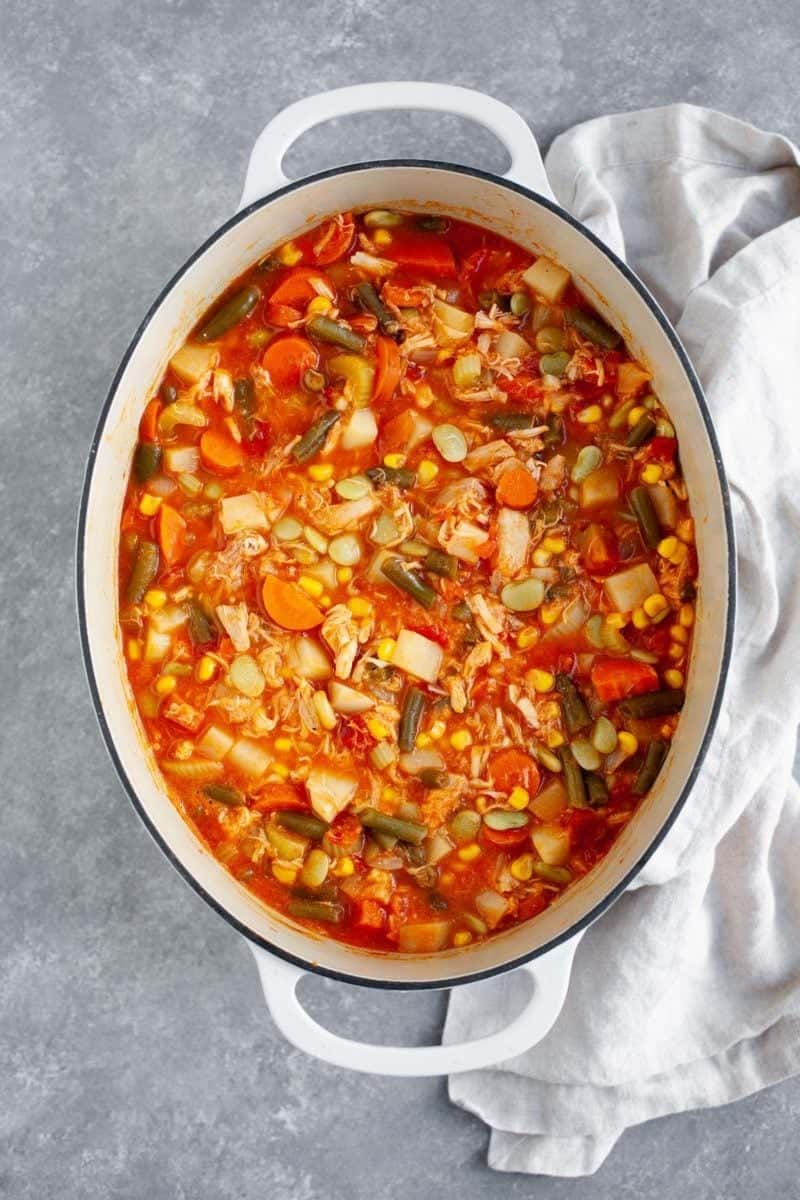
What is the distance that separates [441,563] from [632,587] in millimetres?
579

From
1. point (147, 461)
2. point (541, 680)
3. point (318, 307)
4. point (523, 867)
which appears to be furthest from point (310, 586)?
point (523, 867)

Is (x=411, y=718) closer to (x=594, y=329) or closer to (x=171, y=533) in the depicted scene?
(x=171, y=533)

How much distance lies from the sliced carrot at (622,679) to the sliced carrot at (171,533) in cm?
132

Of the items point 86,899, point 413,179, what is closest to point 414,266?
point 413,179

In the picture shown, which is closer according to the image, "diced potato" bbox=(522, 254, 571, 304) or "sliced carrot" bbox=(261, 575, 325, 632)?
"sliced carrot" bbox=(261, 575, 325, 632)

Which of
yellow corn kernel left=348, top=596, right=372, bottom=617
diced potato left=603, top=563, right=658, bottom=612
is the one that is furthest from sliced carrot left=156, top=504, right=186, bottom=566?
diced potato left=603, top=563, right=658, bottom=612

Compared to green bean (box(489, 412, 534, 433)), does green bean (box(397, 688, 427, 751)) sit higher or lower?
lower

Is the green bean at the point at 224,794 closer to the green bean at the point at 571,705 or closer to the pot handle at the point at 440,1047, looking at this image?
the pot handle at the point at 440,1047

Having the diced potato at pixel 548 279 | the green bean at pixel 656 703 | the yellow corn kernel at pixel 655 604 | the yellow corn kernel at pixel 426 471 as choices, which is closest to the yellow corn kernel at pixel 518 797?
the green bean at pixel 656 703

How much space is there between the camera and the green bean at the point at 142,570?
3.66 metres

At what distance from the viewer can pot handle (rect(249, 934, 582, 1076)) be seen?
3.39 metres

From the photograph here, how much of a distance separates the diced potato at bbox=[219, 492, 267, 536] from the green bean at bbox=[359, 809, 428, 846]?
3.08 ft

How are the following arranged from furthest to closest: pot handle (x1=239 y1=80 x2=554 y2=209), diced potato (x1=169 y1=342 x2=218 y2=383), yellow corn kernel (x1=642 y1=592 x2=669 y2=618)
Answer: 1. diced potato (x1=169 y1=342 x2=218 y2=383)
2. yellow corn kernel (x1=642 y1=592 x2=669 y2=618)
3. pot handle (x1=239 y1=80 x2=554 y2=209)

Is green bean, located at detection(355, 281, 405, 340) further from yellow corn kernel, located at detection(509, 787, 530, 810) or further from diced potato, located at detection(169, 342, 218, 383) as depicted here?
yellow corn kernel, located at detection(509, 787, 530, 810)
